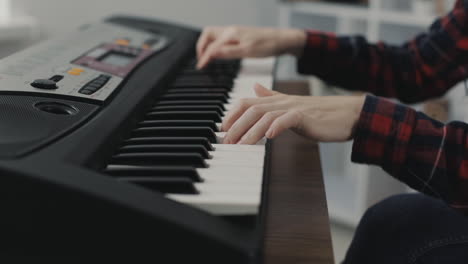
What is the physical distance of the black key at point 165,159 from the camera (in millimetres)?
547

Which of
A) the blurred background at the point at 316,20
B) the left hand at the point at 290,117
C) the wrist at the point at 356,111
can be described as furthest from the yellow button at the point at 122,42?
the blurred background at the point at 316,20

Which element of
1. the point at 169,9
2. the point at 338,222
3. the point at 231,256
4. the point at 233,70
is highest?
the point at 231,256

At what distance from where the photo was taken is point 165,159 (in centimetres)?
55

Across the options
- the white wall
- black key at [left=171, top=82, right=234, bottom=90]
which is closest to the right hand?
black key at [left=171, top=82, right=234, bottom=90]

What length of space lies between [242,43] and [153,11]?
137cm

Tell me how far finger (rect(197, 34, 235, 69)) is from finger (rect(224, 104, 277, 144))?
14.7 inches

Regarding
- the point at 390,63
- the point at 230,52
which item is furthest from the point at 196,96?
the point at 390,63

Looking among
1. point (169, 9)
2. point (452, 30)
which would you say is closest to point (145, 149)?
point (452, 30)

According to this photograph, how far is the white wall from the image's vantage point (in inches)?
87.4

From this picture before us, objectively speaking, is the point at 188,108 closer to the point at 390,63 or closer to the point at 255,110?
the point at 255,110

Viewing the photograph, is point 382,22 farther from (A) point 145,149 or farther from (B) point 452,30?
(A) point 145,149

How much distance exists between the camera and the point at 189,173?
51 cm

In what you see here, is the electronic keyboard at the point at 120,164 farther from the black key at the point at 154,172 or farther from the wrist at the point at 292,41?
the wrist at the point at 292,41

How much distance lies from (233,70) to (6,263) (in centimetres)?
64
